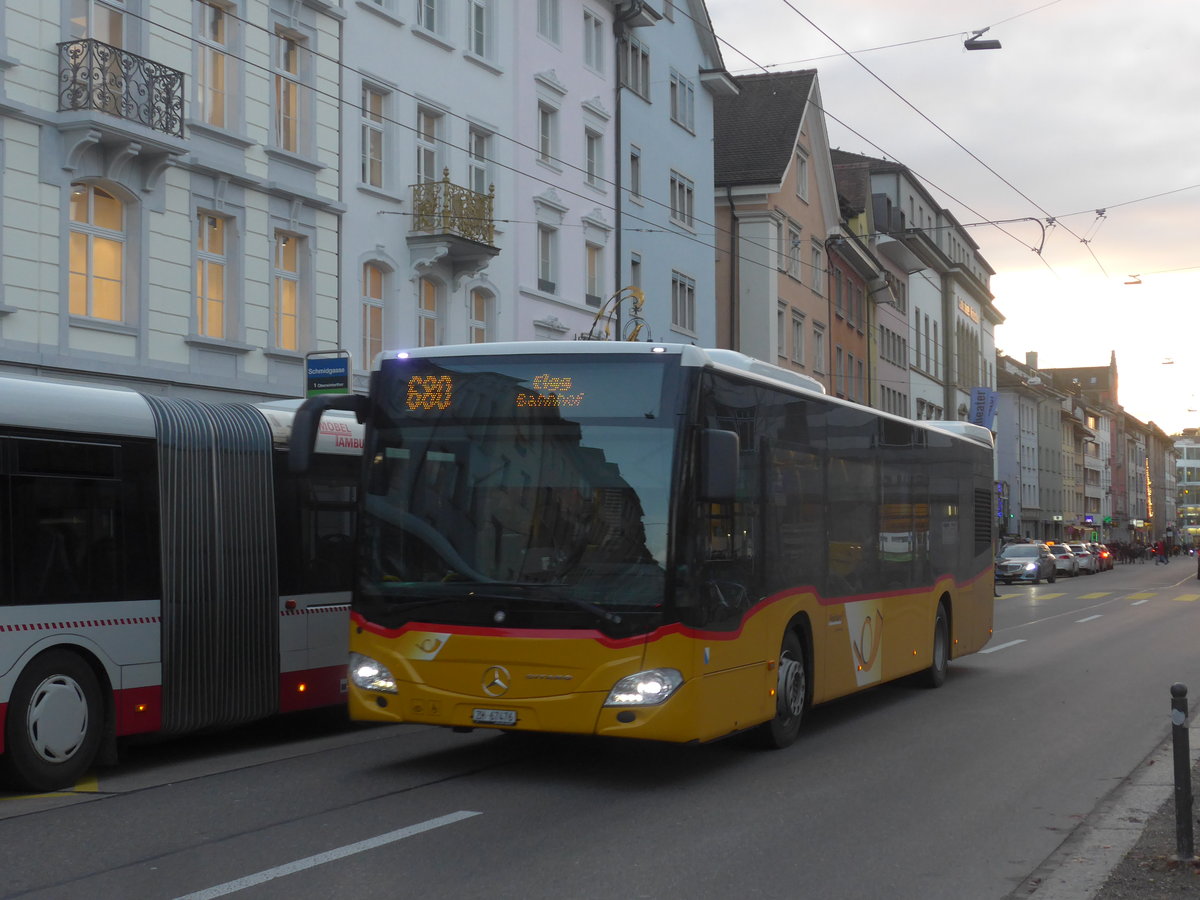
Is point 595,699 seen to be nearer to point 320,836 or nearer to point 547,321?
point 320,836

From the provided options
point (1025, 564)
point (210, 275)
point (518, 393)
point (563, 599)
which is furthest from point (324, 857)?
point (1025, 564)

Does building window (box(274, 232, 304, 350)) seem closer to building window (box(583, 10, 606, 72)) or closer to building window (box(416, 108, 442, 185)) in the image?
building window (box(416, 108, 442, 185))

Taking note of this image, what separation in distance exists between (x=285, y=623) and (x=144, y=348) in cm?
1061

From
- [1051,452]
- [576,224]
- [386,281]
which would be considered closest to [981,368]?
[1051,452]

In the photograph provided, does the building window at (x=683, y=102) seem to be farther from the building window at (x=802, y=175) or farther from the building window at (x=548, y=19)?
the building window at (x=802, y=175)

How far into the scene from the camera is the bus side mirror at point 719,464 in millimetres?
9500

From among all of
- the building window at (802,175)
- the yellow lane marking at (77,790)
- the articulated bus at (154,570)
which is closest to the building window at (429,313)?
the articulated bus at (154,570)

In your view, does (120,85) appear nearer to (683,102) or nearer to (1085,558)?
(683,102)

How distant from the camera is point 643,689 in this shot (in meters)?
9.59

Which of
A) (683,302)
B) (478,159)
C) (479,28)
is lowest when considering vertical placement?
(683,302)

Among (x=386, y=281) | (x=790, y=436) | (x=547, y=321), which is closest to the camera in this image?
(x=790, y=436)

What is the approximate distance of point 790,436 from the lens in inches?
469

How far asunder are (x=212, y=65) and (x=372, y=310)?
560cm

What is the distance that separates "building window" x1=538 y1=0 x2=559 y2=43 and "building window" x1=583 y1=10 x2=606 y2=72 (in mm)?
1624
